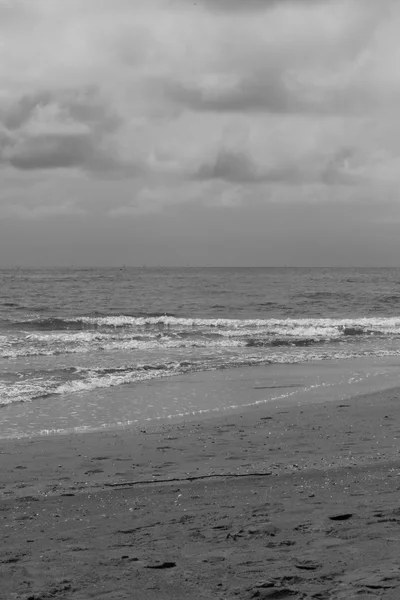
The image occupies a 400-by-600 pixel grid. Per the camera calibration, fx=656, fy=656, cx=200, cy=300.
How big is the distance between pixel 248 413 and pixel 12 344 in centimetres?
1473

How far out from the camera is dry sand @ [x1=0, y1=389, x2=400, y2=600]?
4402mm

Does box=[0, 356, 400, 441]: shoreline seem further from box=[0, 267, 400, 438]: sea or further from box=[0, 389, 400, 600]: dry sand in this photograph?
box=[0, 389, 400, 600]: dry sand

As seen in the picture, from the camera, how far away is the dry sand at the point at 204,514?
4.40 m

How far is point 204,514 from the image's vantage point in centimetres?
587

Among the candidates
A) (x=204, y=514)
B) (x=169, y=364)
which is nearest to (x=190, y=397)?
(x=169, y=364)

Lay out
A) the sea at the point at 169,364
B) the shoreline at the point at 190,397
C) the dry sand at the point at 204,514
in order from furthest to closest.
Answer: the sea at the point at 169,364 < the shoreline at the point at 190,397 < the dry sand at the point at 204,514

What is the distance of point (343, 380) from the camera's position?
15477 millimetres

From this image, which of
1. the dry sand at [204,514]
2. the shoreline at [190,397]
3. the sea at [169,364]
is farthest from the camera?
the sea at [169,364]

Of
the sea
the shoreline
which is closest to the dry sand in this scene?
the shoreline

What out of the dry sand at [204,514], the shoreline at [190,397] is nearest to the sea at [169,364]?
the shoreline at [190,397]

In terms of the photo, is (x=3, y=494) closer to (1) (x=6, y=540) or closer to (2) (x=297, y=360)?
(1) (x=6, y=540)

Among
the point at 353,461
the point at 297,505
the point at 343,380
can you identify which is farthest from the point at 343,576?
the point at 343,380

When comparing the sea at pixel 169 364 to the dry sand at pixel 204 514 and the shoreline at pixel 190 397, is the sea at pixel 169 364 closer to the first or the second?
the shoreline at pixel 190 397

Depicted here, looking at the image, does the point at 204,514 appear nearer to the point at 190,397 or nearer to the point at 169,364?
the point at 190,397
